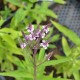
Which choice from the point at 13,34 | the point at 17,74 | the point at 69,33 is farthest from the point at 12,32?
the point at 17,74

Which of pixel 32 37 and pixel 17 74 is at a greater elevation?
pixel 32 37

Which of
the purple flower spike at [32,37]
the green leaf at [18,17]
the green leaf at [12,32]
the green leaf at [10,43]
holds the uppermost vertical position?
the purple flower spike at [32,37]

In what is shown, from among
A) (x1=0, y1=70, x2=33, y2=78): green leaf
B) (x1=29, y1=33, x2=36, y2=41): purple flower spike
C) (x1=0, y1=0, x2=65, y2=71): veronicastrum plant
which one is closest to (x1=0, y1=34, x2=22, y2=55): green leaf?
(x1=0, y1=0, x2=65, y2=71): veronicastrum plant

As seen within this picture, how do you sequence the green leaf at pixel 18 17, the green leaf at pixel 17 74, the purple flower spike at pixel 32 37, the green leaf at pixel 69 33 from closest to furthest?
the purple flower spike at pixel 32 37 < the green leaf at pixel 17 74 < the green leaf at pixel 69 33 < the green leaf at pixel 18 17

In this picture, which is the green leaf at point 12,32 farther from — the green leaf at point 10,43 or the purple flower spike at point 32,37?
the purple flower spike at point 32,37

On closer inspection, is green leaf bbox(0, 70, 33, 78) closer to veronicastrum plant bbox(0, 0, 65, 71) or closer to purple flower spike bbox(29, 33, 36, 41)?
purple flower spike bbox(29, 33, 36, 41)

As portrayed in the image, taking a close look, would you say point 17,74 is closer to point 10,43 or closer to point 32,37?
point 32,37

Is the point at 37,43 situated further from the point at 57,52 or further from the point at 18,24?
the point at 57,52

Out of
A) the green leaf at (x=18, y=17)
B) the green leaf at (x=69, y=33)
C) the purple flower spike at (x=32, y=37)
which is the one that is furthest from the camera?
the green leaf at (x=18, y=17)

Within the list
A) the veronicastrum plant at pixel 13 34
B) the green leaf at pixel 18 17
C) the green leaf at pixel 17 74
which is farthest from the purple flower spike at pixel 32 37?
the green leaf at pixel 18 17

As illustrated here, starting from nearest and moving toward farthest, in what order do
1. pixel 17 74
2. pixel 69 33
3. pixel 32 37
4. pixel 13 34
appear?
pixel 32 37 < pixel 17 74 < pixel 69 33 < pixel 13 34

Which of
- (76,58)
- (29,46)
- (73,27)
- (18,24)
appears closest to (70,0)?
(73,27)
